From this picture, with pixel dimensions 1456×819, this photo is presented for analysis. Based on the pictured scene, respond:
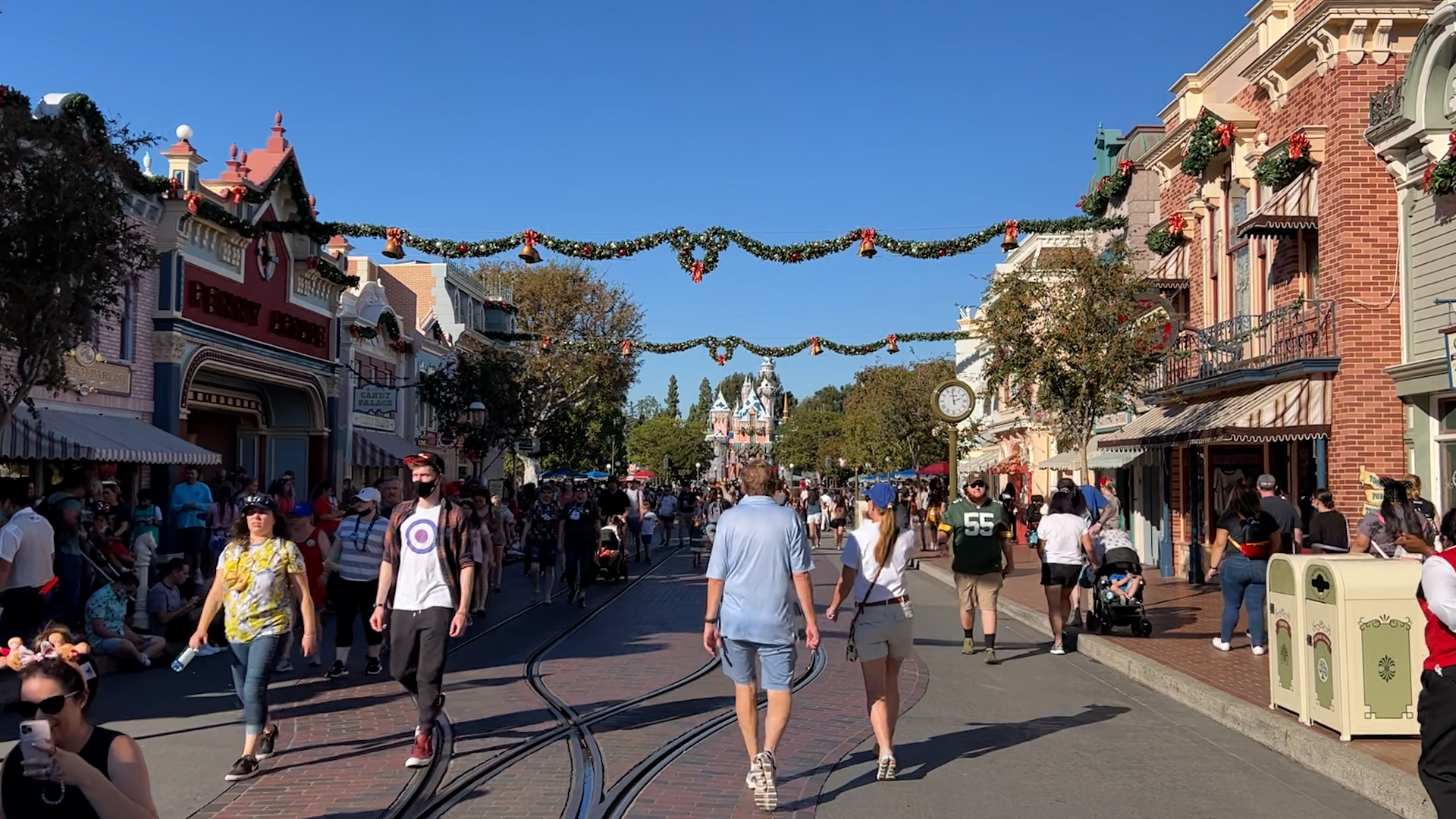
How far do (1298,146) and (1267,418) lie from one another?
384 cm

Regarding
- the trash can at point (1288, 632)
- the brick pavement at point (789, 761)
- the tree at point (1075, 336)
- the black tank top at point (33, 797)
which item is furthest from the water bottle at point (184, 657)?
the tree at point (1075, 336)

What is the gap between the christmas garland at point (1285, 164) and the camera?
17391 millimetres

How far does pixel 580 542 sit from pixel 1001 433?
33.3 metres

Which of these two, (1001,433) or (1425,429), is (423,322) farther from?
(1425,429)

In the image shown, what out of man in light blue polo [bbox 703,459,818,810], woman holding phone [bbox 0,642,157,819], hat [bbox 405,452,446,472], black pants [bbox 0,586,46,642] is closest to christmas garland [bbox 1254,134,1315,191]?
man in light blue polo [bbox 703,459,818,810]

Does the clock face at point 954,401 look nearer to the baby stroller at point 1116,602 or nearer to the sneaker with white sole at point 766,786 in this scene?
the baby stroller at point 1116,602

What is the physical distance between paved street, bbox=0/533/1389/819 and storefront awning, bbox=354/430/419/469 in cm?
2072

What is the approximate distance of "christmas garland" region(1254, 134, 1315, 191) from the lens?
17.4 metres

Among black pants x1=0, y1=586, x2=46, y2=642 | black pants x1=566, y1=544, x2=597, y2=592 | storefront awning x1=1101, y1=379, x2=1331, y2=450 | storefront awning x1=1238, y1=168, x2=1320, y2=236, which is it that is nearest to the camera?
black pants x1=0, y1=586, x2=46, y2=642

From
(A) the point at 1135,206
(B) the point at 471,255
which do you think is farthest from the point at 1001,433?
(B) the point at 471,255

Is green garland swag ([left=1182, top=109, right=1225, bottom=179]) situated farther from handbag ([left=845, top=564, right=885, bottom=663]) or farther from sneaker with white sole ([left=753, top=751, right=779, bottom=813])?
sneaker with white sole ([left=753, top=751, right=779, bottom=813])

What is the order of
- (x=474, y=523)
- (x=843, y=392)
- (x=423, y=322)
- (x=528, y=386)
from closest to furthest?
(x=474, y=523)
(x=528, y=386)
(x=423, y=322)
(x=843, y=392)

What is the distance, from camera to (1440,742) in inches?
193

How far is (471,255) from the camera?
72.1 ft
